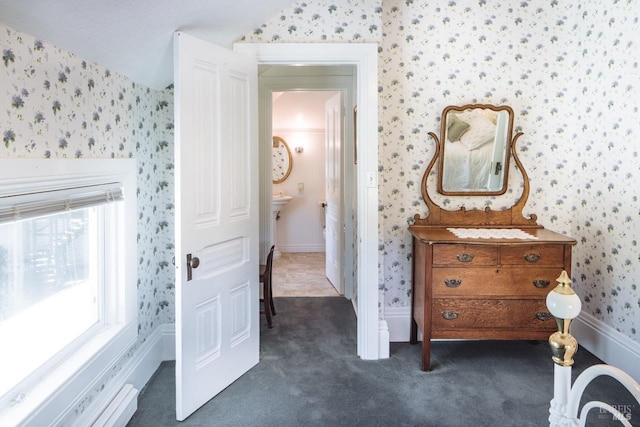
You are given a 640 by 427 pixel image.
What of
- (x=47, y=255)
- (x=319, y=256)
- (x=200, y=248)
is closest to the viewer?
(x=47, y=255)

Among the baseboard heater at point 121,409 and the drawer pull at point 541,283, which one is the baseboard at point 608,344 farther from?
the baseboard heater at point 121,409

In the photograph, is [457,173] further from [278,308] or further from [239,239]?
[278,308]

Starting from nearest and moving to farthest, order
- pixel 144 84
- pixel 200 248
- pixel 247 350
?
pixel 200 248 < pixel 144 84 < pixel 247 350

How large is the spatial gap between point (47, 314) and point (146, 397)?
912 mm

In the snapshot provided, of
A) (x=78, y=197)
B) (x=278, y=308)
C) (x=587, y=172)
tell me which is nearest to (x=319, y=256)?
(x=278, y=308)

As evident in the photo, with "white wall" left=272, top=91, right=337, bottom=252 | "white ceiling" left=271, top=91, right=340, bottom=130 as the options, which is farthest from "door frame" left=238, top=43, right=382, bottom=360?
"white wall" left=272, top=91, right=337, bottom=252

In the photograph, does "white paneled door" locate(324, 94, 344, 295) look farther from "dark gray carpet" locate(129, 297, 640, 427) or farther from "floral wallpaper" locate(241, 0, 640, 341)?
"dark gray carpet" locate(129, 297, 640, 427)

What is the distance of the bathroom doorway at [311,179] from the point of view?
14.2 feet

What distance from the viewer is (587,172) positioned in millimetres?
3160

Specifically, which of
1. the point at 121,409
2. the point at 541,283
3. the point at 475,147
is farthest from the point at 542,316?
the point at 121,409

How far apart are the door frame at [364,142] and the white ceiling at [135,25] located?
255 millimetres

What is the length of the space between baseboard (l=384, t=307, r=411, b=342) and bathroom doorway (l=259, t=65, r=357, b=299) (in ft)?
3.17

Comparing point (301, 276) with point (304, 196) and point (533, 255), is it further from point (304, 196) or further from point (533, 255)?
point (533, 255)

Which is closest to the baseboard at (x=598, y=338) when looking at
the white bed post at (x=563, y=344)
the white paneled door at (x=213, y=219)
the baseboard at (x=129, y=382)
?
the white paneled door at (x=213, y=219)
